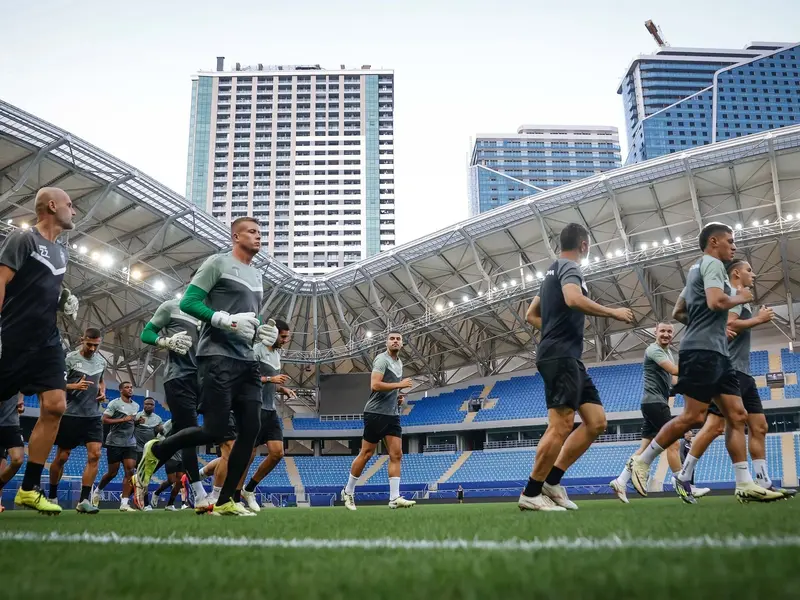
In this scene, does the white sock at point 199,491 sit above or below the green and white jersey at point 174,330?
below

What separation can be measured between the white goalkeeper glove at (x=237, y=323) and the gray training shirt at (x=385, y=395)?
3787 mm

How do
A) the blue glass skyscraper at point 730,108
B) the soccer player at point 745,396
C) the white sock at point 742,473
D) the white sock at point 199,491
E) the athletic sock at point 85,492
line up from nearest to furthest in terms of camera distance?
the white sock at point 742,473, the soccer player at point 745,396, the white sock at point 199,491, the athletic sock at point 85,492, the blue glass skyscraper at point 730,108

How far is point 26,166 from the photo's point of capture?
22375mm

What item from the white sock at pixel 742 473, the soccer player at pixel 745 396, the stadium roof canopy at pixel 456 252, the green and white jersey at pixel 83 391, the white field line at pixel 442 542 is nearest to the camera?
the white field line at pixel 442 542

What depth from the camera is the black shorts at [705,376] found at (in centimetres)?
561

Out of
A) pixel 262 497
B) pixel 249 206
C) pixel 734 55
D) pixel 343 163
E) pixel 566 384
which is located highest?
pixel 734 55

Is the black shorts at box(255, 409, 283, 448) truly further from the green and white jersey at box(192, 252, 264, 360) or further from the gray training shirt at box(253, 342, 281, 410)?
the green and white jersey at box(192, 252, 264, 360)

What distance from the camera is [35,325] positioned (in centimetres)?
476

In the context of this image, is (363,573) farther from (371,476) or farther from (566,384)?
(371,476)

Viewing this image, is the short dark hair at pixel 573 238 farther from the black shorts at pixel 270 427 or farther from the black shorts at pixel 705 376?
the black shorts at pixel 270 427

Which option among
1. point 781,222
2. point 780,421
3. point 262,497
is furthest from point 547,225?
point 262,497

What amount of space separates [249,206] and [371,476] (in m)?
80.0

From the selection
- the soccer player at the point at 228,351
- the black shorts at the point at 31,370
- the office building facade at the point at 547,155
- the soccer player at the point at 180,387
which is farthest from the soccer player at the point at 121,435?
the office building facade at the point at 547,155

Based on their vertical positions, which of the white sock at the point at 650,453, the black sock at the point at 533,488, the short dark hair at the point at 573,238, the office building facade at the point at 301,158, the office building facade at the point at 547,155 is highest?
the office building facade at the point at 547,155
